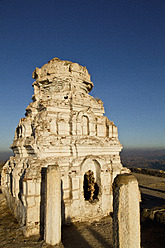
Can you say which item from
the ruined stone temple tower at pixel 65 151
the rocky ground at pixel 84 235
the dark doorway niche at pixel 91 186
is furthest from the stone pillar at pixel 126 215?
the dark doorway niche at pixel 91 186

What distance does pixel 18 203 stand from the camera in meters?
9.20

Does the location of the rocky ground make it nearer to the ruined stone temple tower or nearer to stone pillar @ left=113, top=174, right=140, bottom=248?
the ruined stone temple tower

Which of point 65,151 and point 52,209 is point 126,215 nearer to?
point 52,209

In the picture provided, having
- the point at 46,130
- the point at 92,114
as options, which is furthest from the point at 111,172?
the point at 46,130

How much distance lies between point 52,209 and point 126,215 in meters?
3.18

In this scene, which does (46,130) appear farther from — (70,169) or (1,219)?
(1,219)

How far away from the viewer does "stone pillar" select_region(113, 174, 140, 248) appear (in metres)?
4.64

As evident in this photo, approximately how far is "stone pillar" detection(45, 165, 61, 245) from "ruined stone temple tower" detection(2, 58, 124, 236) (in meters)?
1.41

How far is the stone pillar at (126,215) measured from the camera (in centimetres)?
464

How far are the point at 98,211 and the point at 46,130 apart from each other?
530 centimetres

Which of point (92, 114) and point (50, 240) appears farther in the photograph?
point (92, 114)

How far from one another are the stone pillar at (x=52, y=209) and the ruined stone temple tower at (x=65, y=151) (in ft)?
4.62

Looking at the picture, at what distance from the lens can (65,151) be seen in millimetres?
9516

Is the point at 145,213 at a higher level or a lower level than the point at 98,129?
lower
